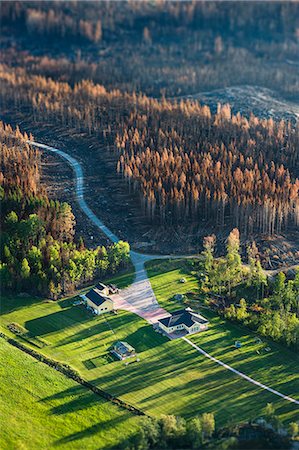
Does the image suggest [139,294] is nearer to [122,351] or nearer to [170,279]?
[170,279]

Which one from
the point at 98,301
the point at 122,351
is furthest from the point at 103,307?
the point at 122,351

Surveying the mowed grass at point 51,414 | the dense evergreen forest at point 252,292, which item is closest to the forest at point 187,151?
the dense evergreen forest at point 252,292

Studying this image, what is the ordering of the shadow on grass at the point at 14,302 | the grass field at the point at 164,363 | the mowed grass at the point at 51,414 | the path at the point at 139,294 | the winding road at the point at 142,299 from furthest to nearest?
the shadow on grass at the point at 14,302
the path at the point at 139,294
the winding road at the point at 142,299
the grass field at the point at 164,363
the mowed grass at the point at 51,414

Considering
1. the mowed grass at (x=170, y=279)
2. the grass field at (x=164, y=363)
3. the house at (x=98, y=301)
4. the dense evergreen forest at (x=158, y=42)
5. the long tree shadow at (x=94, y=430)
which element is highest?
the dense evergreen forest at (x=158, y=42)

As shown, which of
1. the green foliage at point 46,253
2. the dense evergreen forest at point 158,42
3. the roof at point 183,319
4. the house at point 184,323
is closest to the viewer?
the house at point 184,323

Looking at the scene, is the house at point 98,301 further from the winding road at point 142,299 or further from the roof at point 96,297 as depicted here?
the winding road at point 142,299

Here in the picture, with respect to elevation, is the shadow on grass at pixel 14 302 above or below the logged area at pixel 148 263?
below

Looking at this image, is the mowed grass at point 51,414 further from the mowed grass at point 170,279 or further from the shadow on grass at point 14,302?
the mowed grass at point 170,279

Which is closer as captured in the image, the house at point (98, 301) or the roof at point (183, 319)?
the roof at point (183, 319)
